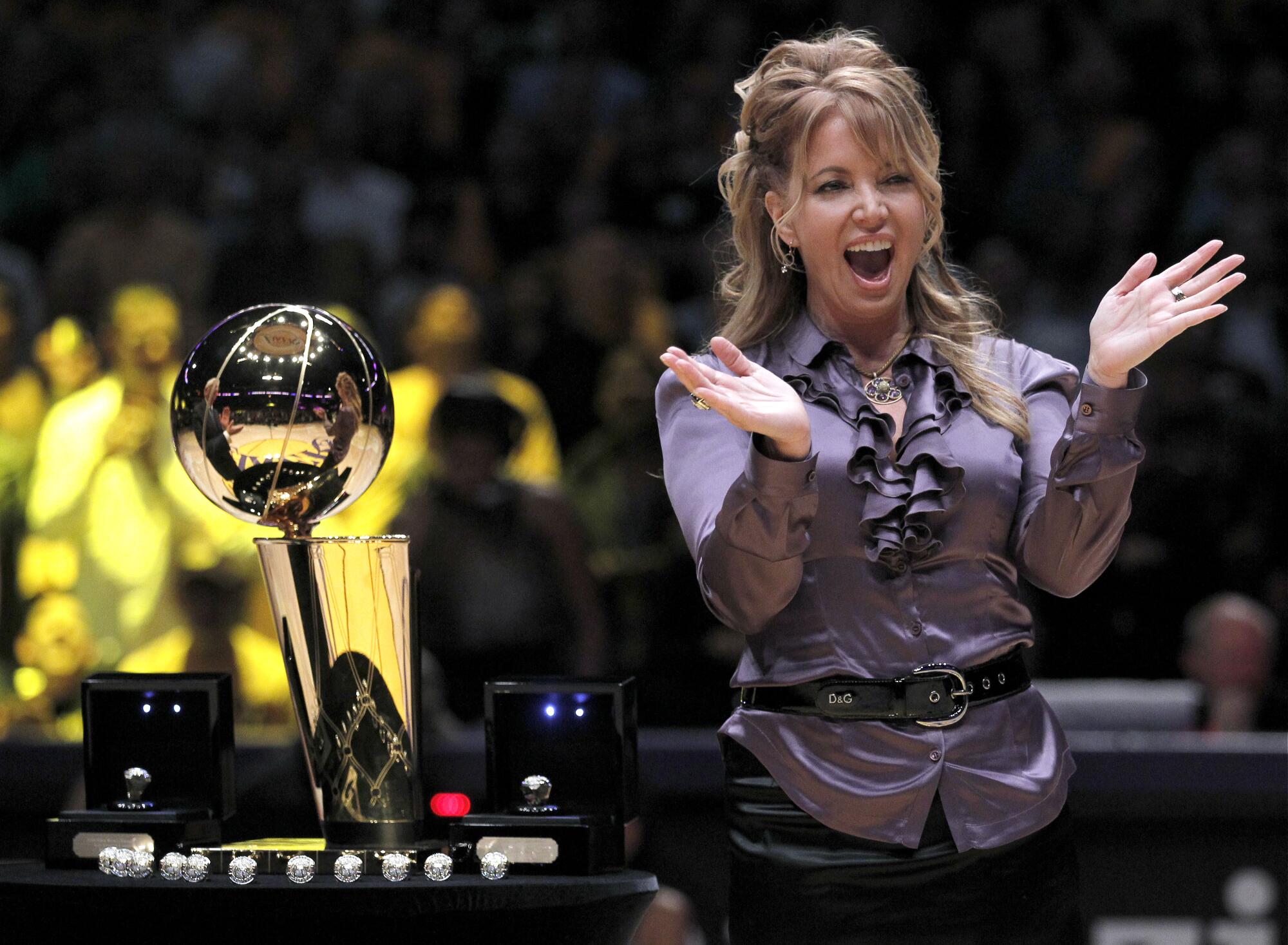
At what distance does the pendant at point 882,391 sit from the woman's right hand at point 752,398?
8.7 inches

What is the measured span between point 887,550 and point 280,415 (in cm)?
77

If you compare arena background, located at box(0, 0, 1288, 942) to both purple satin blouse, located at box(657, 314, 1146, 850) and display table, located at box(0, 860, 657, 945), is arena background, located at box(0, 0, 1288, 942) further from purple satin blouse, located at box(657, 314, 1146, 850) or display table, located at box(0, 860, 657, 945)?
purple satin blouse, located at box(657, 314, 1146, 850)

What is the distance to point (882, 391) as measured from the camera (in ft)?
8.16

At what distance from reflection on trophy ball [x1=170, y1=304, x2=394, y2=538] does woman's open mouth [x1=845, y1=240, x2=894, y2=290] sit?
63cm

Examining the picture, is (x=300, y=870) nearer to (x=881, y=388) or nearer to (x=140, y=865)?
(x=140, y=865)

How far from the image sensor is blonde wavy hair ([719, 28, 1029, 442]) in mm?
2420

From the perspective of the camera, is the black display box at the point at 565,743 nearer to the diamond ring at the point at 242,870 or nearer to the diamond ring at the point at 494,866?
the diamond ring at the point at 494,866

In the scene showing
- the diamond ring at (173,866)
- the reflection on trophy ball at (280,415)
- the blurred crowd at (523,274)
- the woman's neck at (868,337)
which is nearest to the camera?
the diamond ring at (173,866)

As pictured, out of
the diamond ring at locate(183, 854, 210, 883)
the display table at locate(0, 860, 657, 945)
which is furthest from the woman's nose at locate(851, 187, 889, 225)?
the diamond ring at locate(183, 854, 210, 883)

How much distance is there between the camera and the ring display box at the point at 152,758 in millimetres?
2461

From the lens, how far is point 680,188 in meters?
7.02

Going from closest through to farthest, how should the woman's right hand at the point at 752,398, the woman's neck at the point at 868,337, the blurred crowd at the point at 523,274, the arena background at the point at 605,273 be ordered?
the woman's right hand at the point at 752,398
the woman's neck at the point at 868,337
the arena background at the point at 605,273
the blurred crowd at the point at 523,274

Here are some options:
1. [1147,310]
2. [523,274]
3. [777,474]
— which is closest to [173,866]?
[777,474]

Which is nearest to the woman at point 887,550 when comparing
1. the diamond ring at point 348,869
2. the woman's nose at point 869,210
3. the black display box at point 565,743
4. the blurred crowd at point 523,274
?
the woman's nose at point 869,210
